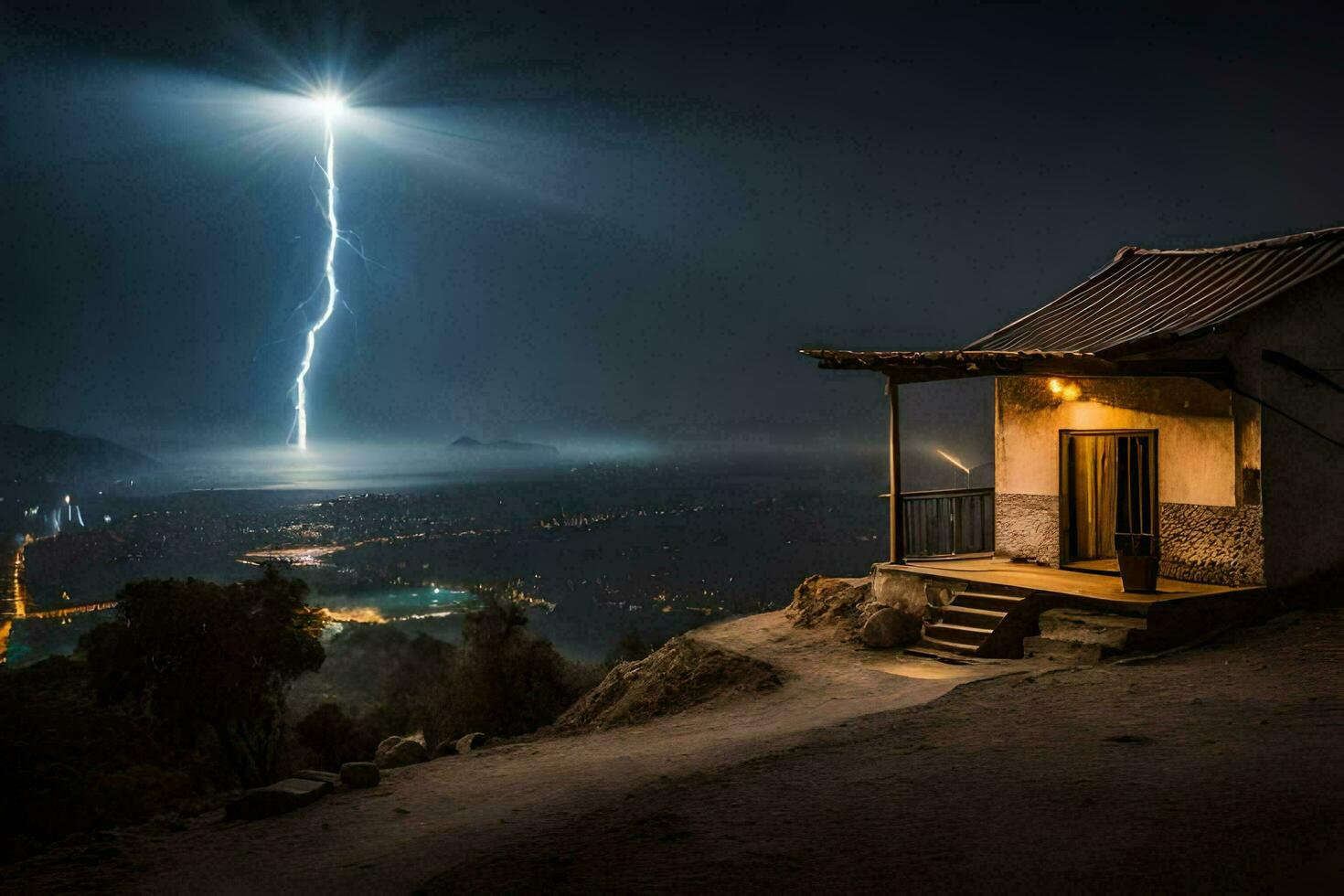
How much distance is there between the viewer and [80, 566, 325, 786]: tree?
62.5ft

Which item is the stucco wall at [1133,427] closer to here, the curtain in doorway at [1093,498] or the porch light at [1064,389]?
the porch light at [1064,389]

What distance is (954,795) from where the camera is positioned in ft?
20.5

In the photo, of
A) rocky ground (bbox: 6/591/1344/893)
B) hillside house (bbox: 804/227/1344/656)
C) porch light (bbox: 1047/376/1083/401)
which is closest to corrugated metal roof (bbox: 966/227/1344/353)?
hillside house (bbox: 804/227/1344/656)

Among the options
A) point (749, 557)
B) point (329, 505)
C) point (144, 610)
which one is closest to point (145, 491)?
point (329, 505)

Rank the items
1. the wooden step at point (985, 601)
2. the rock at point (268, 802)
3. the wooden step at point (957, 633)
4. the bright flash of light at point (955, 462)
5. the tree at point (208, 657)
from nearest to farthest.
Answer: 1. the rock at point (268, 802)
2. the wooden step at point (957, 633)
3. the wooden step at point (985, 601)
4. the bright flash of light at point (955, 462)
5. the tree at point (208, 657)

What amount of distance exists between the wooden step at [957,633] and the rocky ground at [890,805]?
148cm

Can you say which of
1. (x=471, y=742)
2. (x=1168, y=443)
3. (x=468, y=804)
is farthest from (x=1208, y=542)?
(x=468, y=804)

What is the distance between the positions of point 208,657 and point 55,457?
13457cm

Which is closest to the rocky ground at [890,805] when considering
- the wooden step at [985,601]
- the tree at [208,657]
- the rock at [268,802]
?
the rock at [268,802]

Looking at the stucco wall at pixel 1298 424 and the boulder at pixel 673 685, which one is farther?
the boulder at pixel 673 685

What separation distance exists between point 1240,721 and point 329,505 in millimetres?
115481

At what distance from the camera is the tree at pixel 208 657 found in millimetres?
19062

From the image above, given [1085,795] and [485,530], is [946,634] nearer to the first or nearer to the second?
[1085,795]

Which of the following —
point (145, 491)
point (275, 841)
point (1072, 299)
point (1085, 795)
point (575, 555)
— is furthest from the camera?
point (145, 491)
